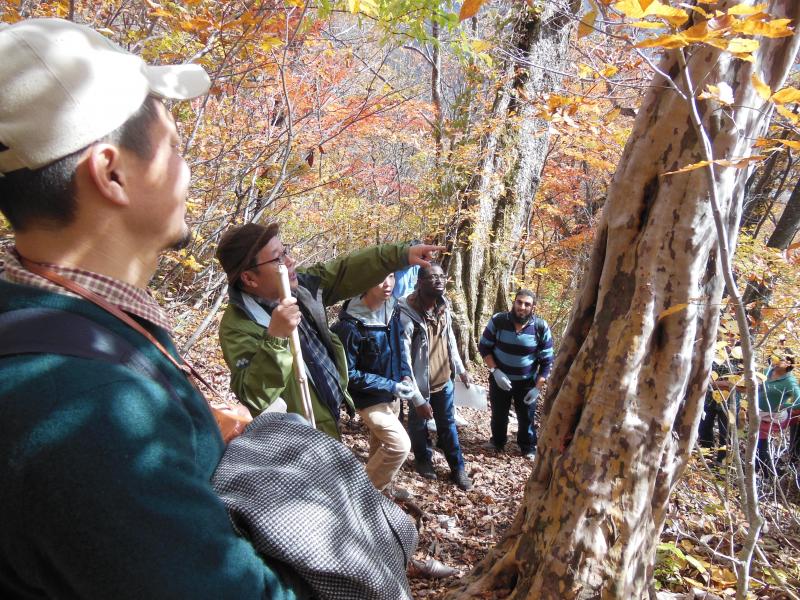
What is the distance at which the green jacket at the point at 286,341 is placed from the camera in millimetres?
2279

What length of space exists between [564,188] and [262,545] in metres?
12.6

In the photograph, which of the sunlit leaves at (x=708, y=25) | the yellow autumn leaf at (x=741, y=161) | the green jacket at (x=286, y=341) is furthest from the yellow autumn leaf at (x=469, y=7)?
the green jacket at (x=286, y=341)

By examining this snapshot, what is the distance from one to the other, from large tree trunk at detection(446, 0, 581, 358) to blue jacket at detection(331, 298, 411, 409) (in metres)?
4.35

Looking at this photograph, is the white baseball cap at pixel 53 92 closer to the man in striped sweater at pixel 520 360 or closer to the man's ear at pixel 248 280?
the man's ear at pixel 248 280

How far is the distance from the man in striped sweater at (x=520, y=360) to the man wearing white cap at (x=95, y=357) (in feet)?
15.4

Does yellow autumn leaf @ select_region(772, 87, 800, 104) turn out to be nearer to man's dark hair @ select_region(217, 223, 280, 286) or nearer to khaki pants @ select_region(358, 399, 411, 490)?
man's dark hair @ select_region(217, 223, 280, 286)

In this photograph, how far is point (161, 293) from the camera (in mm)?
5418

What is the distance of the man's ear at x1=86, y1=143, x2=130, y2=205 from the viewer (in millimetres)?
870

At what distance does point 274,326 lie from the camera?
2211mm

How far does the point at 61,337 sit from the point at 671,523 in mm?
3750

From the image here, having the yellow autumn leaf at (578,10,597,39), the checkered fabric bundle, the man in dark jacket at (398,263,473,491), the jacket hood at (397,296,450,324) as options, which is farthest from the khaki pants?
the yellow autumn leaf at (578,10,597,39)

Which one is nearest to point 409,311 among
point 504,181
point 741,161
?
point 741,161

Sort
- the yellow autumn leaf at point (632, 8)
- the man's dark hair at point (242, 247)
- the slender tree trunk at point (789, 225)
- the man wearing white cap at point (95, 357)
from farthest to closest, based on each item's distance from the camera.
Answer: the slender tree trunk at point (789, 225) < the man's dark hair at point (242, 247) < the yellow autumn leaf at point (632, 8) < the man wearing white cap at point (95, 357)

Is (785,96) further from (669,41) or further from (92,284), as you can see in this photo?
(92,284)
